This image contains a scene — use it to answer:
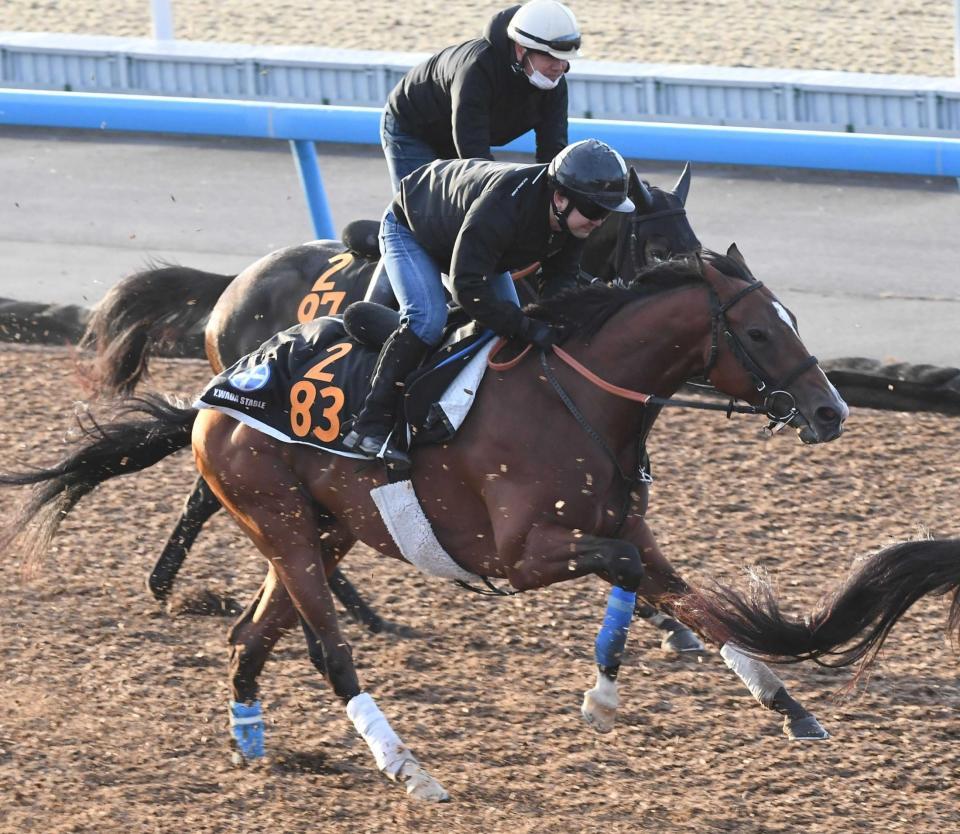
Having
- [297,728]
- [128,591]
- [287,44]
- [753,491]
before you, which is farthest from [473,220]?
[287,44]

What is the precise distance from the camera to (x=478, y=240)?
184 inches

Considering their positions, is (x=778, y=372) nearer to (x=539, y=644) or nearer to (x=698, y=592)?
(x=698, y=592)

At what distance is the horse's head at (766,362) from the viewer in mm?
4418

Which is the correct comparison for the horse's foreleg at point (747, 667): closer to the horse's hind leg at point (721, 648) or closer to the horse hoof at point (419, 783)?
the horse's hind leg at point (721, 648)

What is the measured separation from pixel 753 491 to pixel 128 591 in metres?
2.60

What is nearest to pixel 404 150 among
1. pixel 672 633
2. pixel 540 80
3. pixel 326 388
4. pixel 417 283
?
pixel 540 80

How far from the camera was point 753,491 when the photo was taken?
712 cm

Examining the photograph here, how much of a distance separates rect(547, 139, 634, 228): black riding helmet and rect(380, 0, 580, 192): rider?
87cm

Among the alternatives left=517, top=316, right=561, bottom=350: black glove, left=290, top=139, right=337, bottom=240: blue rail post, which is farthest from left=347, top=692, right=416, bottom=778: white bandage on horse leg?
left=290, top=139, right=337, bottom=240: blue rail post

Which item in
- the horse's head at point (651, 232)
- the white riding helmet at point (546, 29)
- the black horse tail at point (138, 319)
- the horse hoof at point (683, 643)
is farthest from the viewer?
the black horse tail at point (138, 319)

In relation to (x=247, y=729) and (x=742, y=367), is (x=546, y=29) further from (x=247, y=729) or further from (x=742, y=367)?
(x=247, y=729)

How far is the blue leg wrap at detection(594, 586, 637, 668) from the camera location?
500cm

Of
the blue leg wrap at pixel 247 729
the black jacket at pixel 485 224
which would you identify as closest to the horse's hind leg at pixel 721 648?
the black jacket at pixel 485 224

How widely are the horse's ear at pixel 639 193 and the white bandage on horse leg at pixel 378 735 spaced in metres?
2.03
